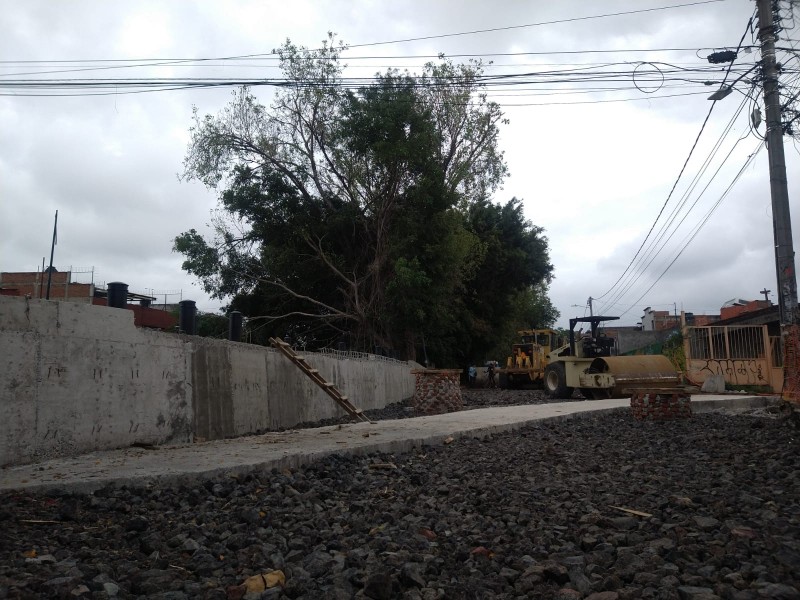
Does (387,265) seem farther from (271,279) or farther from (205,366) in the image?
(205,366)

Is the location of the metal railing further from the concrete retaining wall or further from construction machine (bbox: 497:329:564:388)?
the concrete retaining wall

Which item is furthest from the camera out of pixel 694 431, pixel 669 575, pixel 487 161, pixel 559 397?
pixel 487 161

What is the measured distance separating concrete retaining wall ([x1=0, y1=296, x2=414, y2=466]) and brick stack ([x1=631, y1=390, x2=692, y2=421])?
7.13 metres

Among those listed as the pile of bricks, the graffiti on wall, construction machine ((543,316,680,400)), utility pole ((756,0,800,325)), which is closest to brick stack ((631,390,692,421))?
utility pole ((756,0,800,325))

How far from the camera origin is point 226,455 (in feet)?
22.1

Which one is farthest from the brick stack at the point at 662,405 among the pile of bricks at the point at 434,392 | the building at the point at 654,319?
the building at the point at 654,319

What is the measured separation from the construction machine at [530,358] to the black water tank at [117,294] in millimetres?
23318

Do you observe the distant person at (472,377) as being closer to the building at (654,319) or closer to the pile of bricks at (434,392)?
the pile of bricks at (434,392)

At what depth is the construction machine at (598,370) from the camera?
19.0 m

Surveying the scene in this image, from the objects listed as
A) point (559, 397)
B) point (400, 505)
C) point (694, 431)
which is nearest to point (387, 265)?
point (559, 397)

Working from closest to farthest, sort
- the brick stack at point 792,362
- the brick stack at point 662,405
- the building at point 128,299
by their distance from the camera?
the building at point 128,299 < the brick stack at point 792,362 < the brick stack at point 662,405

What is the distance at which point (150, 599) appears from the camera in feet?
10.9

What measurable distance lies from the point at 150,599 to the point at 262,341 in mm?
25377

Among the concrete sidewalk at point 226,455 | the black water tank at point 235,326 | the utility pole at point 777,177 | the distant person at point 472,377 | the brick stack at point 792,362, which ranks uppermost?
the utility pole at point 777,177
